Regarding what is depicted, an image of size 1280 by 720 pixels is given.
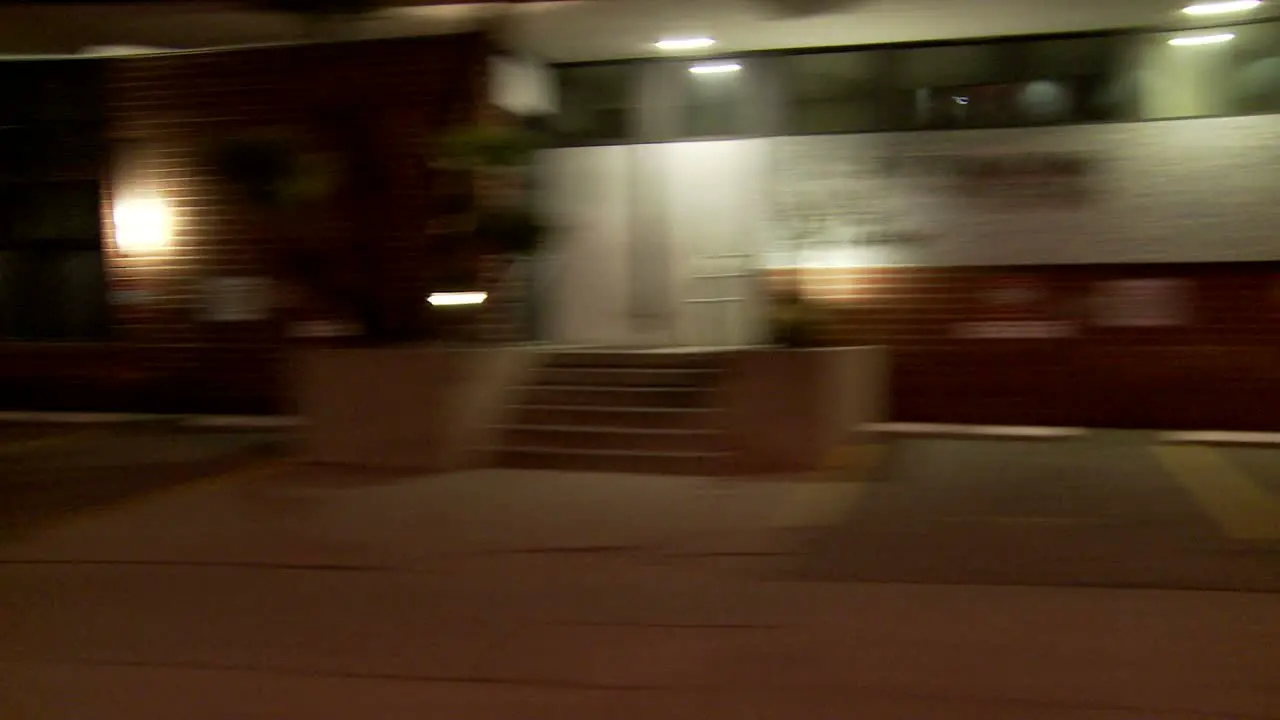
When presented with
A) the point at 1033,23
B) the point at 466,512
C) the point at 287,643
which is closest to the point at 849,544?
the point at 466,512

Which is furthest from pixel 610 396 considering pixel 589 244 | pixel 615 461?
pixel 589 244

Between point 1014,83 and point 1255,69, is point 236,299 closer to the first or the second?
point 1014,83

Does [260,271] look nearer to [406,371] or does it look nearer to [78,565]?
[406,371]

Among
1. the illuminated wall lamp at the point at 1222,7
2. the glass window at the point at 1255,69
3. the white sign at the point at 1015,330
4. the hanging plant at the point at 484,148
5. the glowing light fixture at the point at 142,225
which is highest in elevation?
the illuminated wall lamp at the point at 1222,7

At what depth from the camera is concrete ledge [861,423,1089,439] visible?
1120 centimetres

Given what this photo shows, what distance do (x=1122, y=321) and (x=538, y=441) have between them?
19.0ft

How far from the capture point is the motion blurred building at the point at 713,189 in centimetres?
1104

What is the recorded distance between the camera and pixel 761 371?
9.61 m

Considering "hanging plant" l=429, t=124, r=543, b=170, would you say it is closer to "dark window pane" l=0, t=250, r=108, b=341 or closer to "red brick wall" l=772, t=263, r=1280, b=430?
"red brick wall" l=772, t=263, r=1280, b=430

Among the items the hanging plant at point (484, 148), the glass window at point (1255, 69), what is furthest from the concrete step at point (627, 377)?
the glass window at point (1255, 69)

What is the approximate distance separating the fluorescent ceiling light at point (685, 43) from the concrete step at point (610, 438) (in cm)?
426

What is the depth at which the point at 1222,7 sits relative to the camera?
1059cm

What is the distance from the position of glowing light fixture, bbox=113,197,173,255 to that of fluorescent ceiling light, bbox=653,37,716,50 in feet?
18.7

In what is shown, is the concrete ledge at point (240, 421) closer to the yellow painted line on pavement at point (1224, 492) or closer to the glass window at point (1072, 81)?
the glass window at point (1072, 81)
